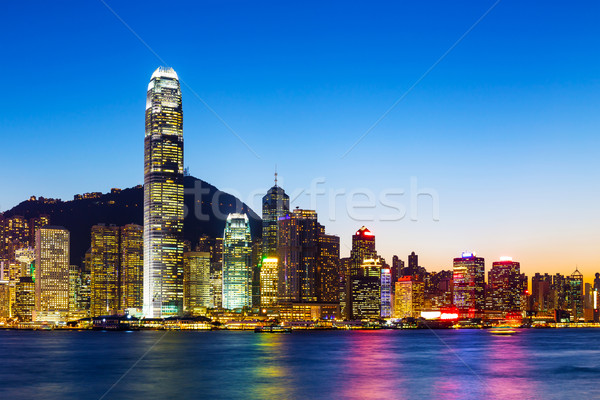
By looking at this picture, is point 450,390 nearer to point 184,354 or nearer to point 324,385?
point 324,385

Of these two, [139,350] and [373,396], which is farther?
[139,350]

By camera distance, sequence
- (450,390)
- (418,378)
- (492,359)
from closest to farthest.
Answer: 1. (450,390)
2. (418,378)
3. (492,359)

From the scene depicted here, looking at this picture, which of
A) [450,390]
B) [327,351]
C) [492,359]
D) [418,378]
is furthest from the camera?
[327,351]

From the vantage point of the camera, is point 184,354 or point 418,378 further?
point 184,354

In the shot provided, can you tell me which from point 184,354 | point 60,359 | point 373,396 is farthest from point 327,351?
point 373,396

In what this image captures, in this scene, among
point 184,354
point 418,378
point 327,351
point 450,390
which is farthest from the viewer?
point 327,351

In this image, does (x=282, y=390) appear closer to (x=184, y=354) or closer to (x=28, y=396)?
(x=28, y=396)

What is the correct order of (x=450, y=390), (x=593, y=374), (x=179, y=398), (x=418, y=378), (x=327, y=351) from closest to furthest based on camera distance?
(x=179, y=398)
(x=450, y=390)
(x=418, y=378)
(x=593, y=374)
(x=327, y=351)

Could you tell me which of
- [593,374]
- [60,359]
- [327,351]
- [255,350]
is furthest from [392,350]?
[60,359]
